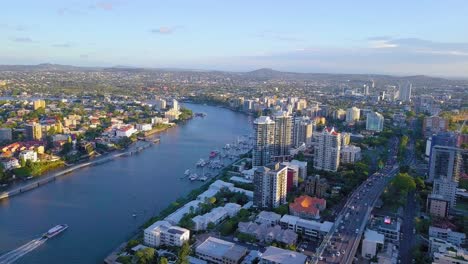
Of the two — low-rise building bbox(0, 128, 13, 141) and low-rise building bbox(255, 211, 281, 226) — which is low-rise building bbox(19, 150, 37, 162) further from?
low-rise building bbox(255, 211, 281, 226)

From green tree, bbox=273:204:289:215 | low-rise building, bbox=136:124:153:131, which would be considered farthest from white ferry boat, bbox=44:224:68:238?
low-rise building, bbox=136:124:153:131

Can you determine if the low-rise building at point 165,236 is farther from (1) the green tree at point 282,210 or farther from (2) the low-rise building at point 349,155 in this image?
(2) the low-rise building at point 349,155

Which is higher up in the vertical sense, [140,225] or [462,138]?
[462,138]

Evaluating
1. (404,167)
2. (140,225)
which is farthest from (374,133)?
(140,225)

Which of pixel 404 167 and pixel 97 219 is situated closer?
pixel 97 219

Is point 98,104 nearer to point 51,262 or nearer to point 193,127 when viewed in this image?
point 193,127

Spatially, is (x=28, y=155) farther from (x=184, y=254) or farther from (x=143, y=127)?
(x=184, y=254)

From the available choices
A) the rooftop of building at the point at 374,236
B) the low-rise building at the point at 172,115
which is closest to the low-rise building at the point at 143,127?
the low-rise building at the point at 172,115
